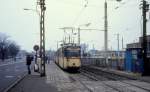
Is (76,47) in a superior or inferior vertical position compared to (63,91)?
superior

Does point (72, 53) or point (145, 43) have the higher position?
point (145, 43)

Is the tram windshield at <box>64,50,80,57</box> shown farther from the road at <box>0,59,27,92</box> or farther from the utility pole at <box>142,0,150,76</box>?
the utility pole at <box>142,0,150,76</box>

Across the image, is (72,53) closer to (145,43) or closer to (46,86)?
(145,43)

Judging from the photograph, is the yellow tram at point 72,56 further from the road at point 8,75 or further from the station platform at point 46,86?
the station platform at point 46,86

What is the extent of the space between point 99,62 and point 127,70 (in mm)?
26595

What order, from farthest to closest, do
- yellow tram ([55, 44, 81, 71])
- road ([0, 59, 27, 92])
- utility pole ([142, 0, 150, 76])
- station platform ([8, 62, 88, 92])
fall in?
yellow tram ([55, 44, 81, 71]) → utility pole ([142, 0, 150, 76]) → road ([0, 59, 27, 92]) → station platform ([8, 62, 88, 92])

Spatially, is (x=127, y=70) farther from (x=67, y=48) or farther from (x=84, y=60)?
(x=84, y=60)

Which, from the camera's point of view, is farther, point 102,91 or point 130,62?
point 130,62

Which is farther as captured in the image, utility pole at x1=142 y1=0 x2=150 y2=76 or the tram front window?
the tram front window

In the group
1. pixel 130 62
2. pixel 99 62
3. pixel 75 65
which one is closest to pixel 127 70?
pixel 130 62

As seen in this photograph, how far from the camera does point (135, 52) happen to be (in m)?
36.8

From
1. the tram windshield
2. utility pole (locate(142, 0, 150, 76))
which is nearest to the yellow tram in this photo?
the tram windshield

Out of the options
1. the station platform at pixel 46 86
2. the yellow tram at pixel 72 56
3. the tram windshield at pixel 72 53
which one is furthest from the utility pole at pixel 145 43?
the tram windshield at pixel 72 53

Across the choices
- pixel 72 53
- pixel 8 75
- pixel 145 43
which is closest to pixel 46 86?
pixel 145 43
